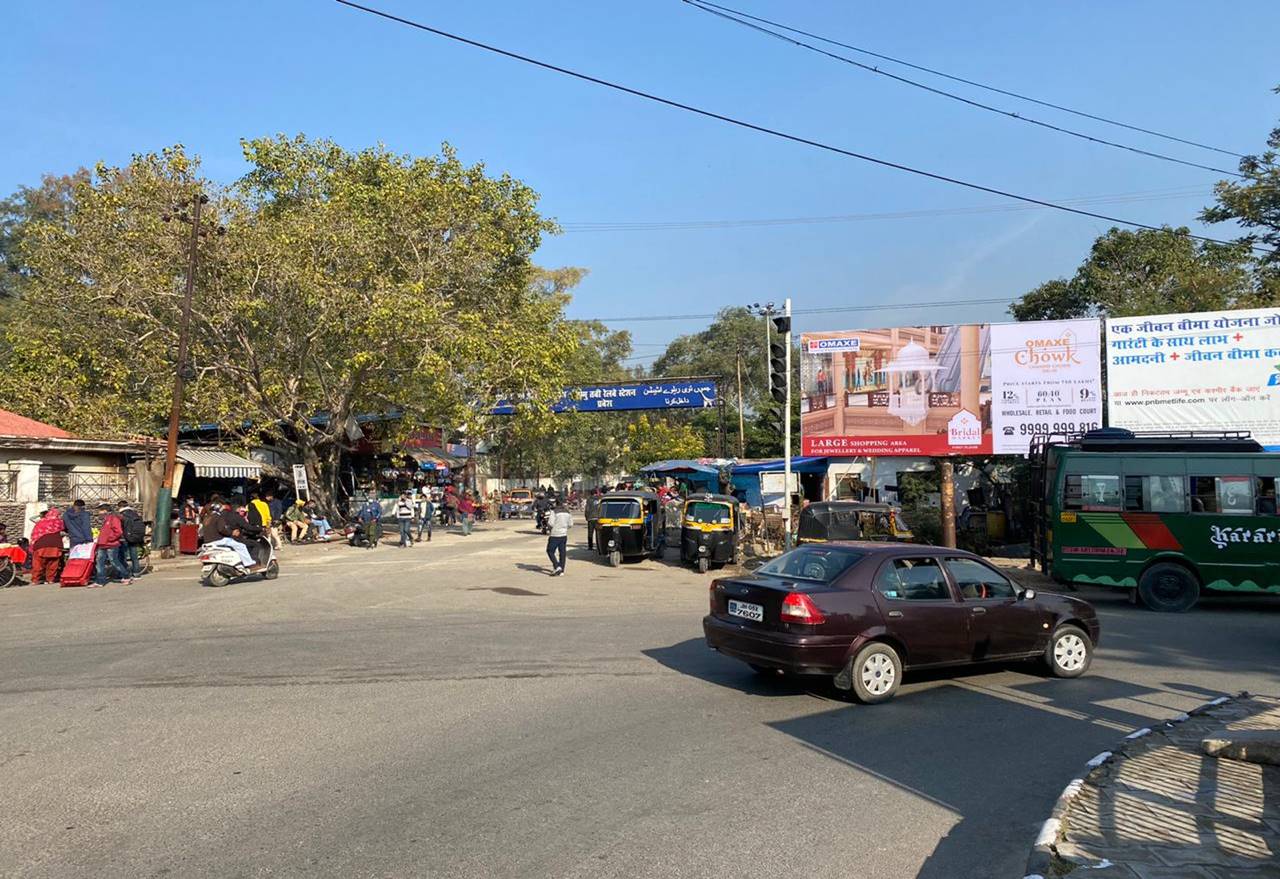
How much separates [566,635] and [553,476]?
67.0 metres

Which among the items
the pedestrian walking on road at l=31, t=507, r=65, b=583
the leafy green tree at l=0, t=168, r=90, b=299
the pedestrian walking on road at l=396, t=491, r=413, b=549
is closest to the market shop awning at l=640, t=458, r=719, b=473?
the pedestrian walking on road at l=396, t=491, r=413, b=549

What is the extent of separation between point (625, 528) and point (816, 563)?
517 inches

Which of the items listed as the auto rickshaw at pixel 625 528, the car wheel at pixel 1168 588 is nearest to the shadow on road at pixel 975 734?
the car wheel at pixel 1168 588

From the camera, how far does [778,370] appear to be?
1814 centimetres

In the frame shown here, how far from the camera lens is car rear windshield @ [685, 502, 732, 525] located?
20.5 meters

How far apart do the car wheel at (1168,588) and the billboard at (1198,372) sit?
32.8 feet

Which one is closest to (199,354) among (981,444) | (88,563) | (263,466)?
(263,466)

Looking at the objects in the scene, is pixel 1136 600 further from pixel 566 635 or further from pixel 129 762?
pixel 129 762

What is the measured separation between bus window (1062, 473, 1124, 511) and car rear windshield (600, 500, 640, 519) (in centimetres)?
988

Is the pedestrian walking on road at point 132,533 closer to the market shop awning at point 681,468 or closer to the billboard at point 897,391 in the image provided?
the billboard at point 897,391

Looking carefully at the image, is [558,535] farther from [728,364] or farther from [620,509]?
[728,364]

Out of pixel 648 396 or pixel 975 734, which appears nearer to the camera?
pixel 975 734


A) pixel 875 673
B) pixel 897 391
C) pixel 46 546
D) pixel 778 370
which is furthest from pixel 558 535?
pixel 897 391

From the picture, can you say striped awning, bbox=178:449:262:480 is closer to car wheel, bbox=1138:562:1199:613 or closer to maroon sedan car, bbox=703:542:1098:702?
maroon sedan car, bbox=703:542:1098:702
